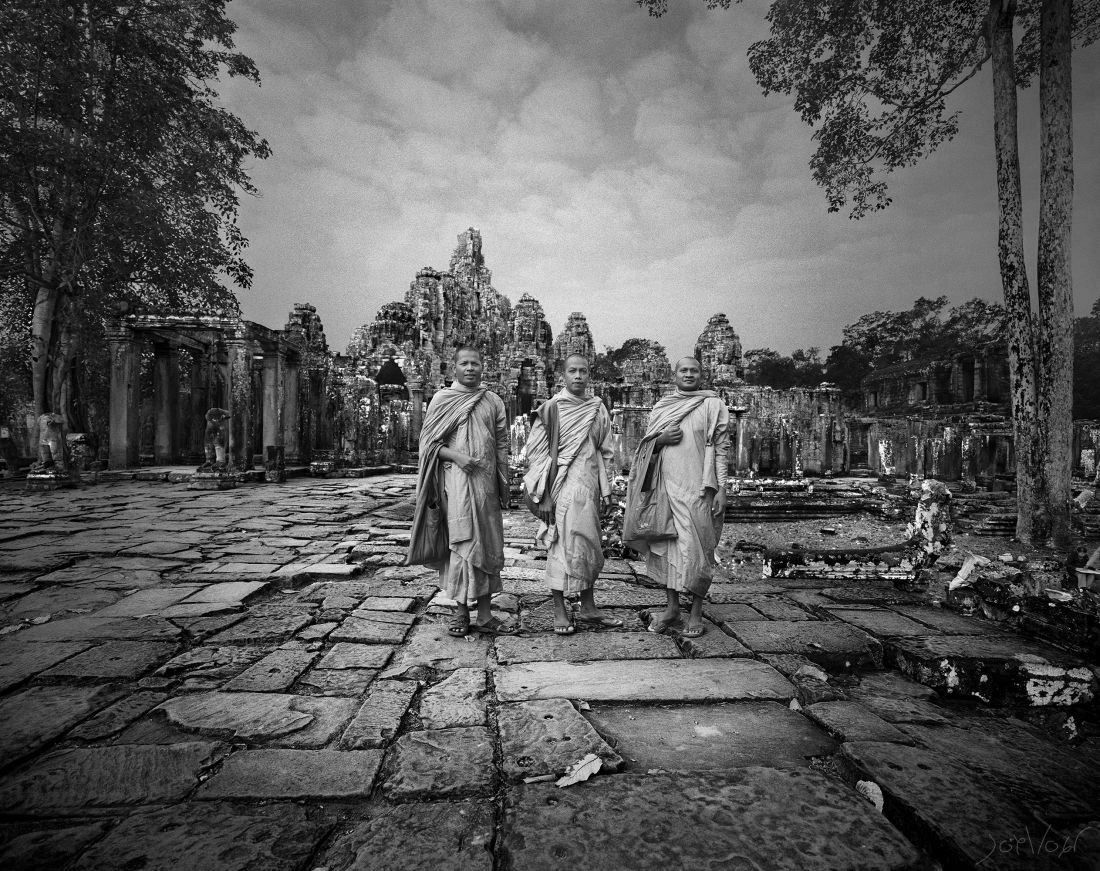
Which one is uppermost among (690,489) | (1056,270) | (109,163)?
(109,163)

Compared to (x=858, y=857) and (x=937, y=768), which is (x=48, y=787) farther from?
(x=937, y=768)

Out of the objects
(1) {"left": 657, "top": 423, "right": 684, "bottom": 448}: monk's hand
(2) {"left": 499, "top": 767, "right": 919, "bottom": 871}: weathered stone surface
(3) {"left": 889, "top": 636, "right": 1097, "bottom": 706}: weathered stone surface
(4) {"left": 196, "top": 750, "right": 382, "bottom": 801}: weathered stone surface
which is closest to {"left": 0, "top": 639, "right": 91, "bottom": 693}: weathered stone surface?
(4) {"left": 196, "top": 750, "right": 382, "bottom": 801}: weathered stone surface

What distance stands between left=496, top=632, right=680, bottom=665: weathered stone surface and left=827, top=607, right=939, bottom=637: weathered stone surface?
1.27 m

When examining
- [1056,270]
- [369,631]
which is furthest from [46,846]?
[1056,270]

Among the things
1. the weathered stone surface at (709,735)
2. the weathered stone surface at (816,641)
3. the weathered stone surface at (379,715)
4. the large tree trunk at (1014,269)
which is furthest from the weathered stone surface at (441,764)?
the large tree trunk at (1014,269)

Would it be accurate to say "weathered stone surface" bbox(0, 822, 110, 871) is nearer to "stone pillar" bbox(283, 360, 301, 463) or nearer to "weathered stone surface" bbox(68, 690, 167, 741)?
"weathered stone surface" bbox(68, 690, 167, 741)

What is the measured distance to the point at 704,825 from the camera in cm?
149

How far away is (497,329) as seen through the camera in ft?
131

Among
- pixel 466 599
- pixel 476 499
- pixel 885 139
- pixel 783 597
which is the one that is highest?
pixel 885 139

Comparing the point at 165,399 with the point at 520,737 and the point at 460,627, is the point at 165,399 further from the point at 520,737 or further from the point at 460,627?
the point at 520,737

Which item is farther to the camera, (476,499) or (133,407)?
(133,407)

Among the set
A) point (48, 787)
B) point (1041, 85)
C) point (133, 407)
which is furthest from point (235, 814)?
point (133, 407)

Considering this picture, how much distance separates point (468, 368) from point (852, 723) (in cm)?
273

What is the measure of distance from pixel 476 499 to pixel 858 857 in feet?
Answer: 7.82
